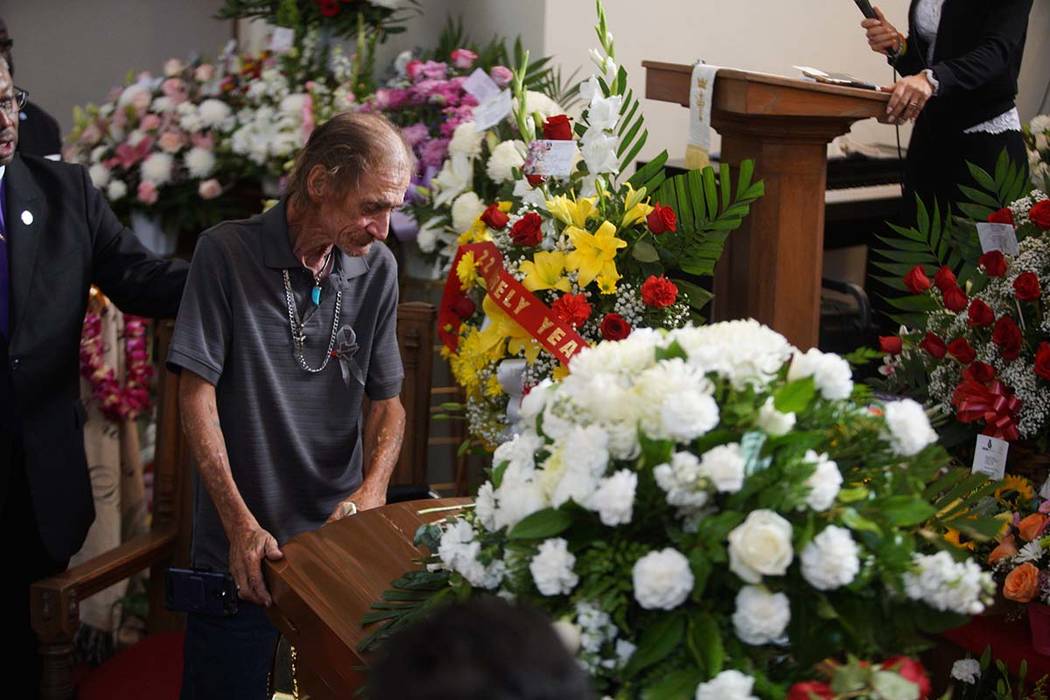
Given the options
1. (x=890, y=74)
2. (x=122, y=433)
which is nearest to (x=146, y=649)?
(x=122, y=433)

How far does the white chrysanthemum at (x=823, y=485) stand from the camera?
126 centimetres

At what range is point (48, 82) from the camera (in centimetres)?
549

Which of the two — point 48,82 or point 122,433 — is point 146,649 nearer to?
point 122,433

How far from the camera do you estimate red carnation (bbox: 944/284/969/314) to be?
2355 millimetres

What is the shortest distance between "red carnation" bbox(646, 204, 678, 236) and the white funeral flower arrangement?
1008 mm

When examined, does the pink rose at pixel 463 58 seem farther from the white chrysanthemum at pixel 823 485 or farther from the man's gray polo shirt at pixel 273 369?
the white chrysanthemum at pixel 823 485

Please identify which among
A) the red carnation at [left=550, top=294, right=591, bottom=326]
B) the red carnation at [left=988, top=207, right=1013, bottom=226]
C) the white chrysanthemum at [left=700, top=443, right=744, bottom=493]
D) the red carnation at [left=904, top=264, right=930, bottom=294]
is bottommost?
the red carnation at [left=550, top=294, right=591, bottom=326]

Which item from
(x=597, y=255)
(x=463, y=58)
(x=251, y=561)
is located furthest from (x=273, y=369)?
(x=463, y=58)

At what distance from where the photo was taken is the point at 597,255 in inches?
96.7

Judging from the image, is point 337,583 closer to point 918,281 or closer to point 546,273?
point 546,273

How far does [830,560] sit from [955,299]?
49.6 inches

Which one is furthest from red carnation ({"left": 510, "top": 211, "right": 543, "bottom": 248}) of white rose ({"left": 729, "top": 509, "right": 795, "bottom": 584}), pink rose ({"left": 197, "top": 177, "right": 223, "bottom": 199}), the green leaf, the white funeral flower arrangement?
pink rose ({"left": 197, "top": 177, "right": 223, "bottom": 199})

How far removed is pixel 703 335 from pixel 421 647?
63 cm

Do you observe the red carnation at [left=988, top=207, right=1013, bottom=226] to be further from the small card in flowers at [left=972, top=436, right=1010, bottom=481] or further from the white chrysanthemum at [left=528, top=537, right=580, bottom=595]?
the white chrysanthemum at [left=528, top=537, right=580, bottom=595]
